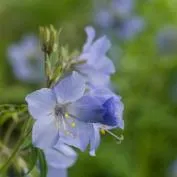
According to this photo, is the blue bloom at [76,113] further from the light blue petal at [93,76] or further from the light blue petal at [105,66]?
the light blue petal at [105,66]

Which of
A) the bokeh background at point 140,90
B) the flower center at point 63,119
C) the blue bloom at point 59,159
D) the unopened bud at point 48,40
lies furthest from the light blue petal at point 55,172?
the bokeh background at point 140,90

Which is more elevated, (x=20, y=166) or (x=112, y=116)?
(x=112, y=116)

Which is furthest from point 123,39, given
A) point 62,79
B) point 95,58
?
point 62,79

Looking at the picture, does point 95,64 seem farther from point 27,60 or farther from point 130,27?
point 27,60

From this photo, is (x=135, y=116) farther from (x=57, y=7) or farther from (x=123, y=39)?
(x=57, y=7)

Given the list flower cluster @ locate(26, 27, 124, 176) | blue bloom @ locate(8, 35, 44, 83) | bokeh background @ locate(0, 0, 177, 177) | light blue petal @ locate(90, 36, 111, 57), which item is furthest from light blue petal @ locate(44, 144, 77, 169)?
blue bloom @ locate(8, 35, 44, 83)

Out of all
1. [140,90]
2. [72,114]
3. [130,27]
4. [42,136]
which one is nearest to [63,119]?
[72,114]
